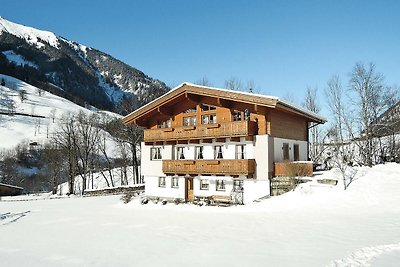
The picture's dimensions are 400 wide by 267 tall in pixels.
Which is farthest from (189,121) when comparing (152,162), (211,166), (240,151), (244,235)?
(244,235)

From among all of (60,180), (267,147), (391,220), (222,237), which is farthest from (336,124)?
(60,180)

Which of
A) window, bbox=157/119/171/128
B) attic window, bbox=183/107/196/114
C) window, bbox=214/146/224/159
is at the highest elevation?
attic window, bbox=183/107/196/114

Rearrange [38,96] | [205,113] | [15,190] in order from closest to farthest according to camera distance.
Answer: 1. [205,113]
2. [15,190]
3. [38,96]

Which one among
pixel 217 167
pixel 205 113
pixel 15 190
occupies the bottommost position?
pixel 15 190

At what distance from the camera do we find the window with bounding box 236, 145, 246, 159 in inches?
911

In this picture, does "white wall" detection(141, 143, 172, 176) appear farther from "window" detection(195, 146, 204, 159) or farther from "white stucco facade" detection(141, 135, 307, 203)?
"window" detection(195, 146, 204, 159)

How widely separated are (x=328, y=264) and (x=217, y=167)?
1495 centimetres

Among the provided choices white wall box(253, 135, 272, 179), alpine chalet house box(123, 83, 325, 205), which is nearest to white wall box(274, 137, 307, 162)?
alpine chalet house box(123, 83, 325, 205)

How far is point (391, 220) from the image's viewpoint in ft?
43.9

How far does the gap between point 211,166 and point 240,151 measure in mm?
2369

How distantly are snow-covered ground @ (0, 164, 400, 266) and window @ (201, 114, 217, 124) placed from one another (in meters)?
7.71

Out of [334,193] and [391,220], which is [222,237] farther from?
[334,193]

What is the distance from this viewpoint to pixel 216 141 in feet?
80.3

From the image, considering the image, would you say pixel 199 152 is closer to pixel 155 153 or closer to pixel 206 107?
pixel 206 107
